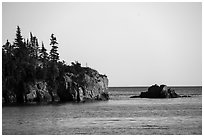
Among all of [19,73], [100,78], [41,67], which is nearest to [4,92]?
[19,73]

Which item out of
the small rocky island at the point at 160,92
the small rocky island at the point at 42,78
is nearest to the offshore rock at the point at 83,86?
the small rocky island at the point at 42,78

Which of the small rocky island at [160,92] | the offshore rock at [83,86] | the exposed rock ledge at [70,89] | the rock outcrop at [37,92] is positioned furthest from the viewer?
the small rocky island at [160,92]

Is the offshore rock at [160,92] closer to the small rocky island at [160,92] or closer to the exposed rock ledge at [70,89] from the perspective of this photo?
the small rocky island at [160,92]

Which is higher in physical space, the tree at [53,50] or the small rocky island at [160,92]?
the tree at [53,50]

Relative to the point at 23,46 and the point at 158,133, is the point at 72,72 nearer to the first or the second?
the point at 23,46

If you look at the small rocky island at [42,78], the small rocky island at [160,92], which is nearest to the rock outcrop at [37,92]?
the small rocky island at [42,78]

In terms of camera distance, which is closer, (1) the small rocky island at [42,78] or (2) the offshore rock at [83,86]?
(1) the small rocky island at [42,78]

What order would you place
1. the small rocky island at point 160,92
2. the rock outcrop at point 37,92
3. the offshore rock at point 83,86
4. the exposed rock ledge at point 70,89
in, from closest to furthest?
the rock outcrop at point 37,92 → the exposed rock ledge at point 70,89 → the offshore rock at point 83,86 → the small rocky island at point 160,92

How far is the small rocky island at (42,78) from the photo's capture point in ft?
252

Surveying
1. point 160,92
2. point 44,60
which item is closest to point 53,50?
point 44,60

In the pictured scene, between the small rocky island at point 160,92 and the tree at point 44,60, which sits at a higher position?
the tree at point 44,60

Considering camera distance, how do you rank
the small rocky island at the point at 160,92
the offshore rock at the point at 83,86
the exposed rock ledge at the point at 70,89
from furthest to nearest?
1. the small rocky island at the point at 160,92
2. the offshore rock at the point at 83,86
3. the exposed rock ledge at the point at 70,89

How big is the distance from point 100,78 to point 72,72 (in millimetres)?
8487

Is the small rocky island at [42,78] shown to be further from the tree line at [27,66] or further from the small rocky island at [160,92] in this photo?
the small rocky island at [160,92]
